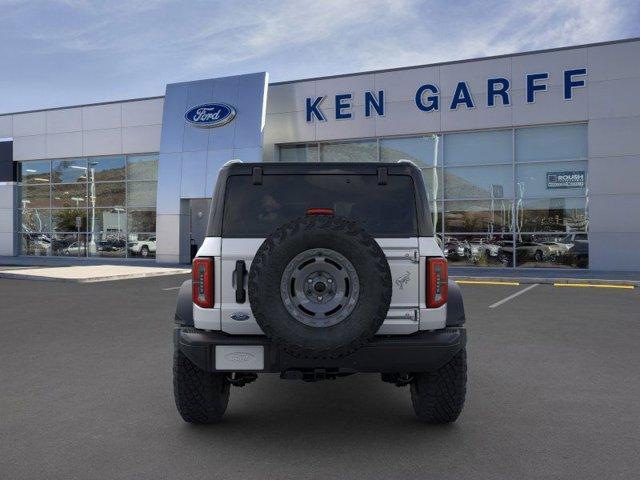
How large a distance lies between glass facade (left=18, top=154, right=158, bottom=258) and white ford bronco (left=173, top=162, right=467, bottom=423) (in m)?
23.8

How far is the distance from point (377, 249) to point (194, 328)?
1.46m

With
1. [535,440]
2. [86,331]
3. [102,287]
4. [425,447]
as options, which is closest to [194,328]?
[425,447]

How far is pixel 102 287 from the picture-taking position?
15250mm

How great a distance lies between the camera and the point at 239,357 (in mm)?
3990

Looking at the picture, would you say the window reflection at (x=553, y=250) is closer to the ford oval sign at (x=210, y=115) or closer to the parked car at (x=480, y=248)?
the parked car at (x=480, y=248)

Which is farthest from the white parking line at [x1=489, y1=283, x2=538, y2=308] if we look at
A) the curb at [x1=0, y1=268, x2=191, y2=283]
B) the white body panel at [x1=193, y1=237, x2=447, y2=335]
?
the curb at [x1=0, y1=268, x2=191, y2=283]

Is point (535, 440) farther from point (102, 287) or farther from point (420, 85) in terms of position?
point (420, 85)

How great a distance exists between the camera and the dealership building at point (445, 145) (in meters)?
19.8

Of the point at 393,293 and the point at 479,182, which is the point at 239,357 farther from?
the point at 479,182

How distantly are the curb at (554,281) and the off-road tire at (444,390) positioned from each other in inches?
A: 499

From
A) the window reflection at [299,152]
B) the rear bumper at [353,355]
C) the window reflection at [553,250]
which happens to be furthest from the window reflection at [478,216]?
the rear bumper at [353,355]

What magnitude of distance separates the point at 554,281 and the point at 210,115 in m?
14.5

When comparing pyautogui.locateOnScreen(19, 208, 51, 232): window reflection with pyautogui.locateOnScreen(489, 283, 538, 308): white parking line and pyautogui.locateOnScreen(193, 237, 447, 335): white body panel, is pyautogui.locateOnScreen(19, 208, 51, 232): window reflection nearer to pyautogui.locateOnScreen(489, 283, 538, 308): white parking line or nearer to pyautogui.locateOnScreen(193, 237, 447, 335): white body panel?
pyautogui.locateOnScreen(489, 283, 538, 308): white parking line

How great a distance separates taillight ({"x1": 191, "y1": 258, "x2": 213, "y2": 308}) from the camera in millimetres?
4082
